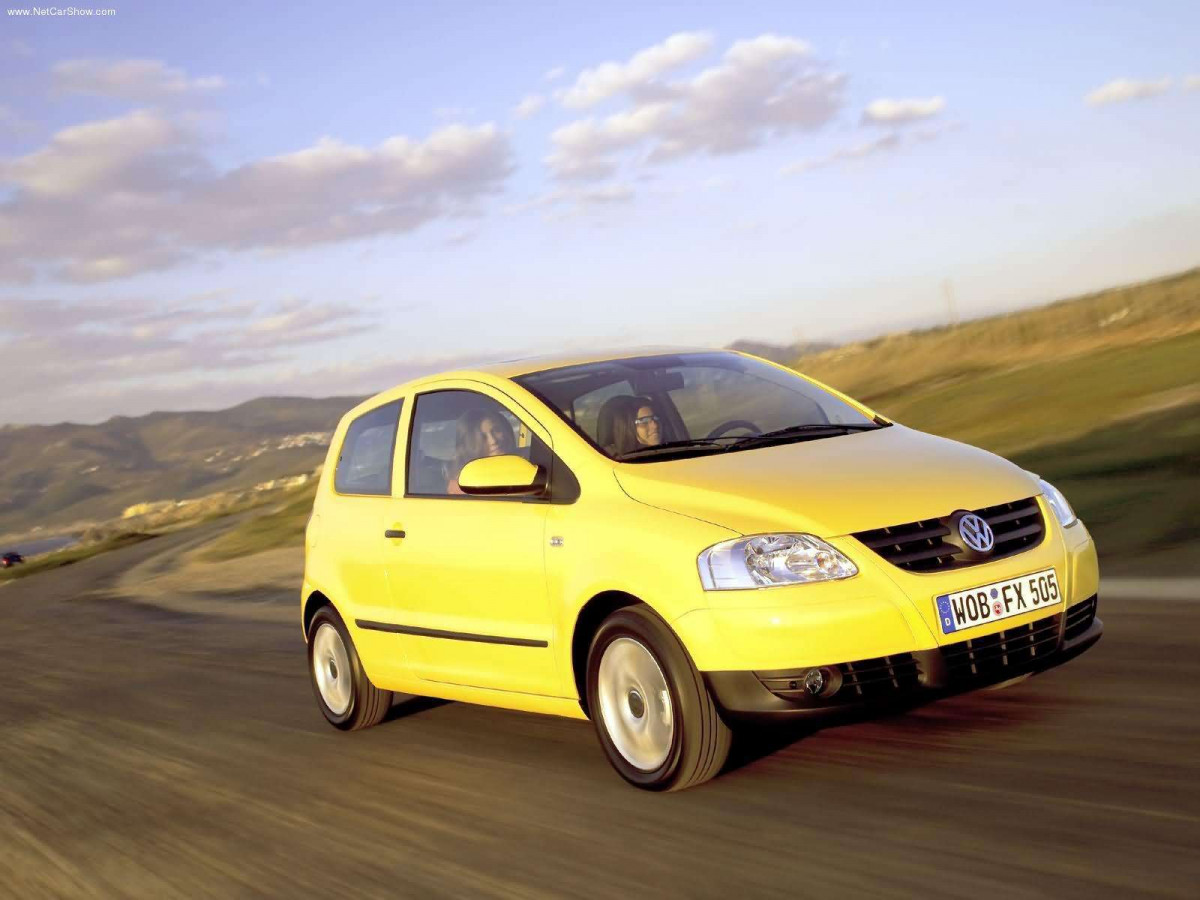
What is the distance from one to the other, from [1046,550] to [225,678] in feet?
22.6

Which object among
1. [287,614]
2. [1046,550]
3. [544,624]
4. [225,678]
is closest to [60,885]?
[544,624]

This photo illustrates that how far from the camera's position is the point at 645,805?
17.2 ft

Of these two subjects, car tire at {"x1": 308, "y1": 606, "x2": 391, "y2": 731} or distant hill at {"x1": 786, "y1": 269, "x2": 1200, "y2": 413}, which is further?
distant hill at {"x1": 786, "y1": 269, "x2": 1200, "y2": 413}

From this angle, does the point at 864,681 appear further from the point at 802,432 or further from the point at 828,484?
the point at 802,432

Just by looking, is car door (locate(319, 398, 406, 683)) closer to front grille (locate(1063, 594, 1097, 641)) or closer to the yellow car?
the yellow car

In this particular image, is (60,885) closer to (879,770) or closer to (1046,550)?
(879,770)

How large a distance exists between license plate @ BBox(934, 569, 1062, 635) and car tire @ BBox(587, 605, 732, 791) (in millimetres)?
854

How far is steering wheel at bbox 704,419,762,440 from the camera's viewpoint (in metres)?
6.18


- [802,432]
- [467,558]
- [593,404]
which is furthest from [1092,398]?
[467,558]

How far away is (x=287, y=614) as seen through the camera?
1513 centimetres

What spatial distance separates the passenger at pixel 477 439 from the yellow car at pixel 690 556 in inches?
0.4

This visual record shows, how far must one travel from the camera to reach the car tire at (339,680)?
7.50 m

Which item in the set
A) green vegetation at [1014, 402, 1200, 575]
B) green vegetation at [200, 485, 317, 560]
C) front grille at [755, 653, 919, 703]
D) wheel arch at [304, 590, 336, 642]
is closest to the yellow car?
front grille at [755, 653, 919, 703]

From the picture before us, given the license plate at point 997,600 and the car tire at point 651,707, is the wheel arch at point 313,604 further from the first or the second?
the license plate at point 997,600
